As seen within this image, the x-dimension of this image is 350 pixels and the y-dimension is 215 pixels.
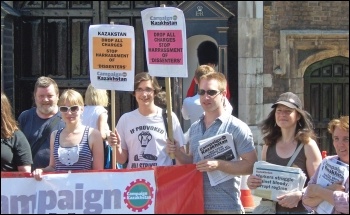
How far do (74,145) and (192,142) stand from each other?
1005mm

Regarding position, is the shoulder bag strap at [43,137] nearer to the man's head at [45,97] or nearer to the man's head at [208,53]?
the man's head at [45,97]

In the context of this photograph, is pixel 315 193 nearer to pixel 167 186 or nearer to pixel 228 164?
pixel 228 164

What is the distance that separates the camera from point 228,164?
6.74 m

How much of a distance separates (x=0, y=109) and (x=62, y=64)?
7615 mm

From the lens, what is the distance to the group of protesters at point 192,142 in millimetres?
6590

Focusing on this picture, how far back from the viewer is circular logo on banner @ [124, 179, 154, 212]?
703 cm

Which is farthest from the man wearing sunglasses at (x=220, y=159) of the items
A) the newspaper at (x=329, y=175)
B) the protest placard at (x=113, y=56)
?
the protest placard at (x=113, y=56)

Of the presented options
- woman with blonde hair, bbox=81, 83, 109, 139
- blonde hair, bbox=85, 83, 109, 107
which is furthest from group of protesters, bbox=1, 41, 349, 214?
blonde hair, bbox=85, 83, 109, 107

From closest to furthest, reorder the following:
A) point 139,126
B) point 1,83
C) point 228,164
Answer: point 228,164
point 139,126
point 1,83

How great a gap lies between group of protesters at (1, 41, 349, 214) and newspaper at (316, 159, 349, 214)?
0.05 meters

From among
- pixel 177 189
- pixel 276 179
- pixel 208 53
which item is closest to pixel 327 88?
pixel 208 53

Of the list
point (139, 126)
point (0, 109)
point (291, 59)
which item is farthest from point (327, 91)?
point (0, 109)

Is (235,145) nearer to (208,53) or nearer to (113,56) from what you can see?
(113,56)

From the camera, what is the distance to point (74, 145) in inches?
282
